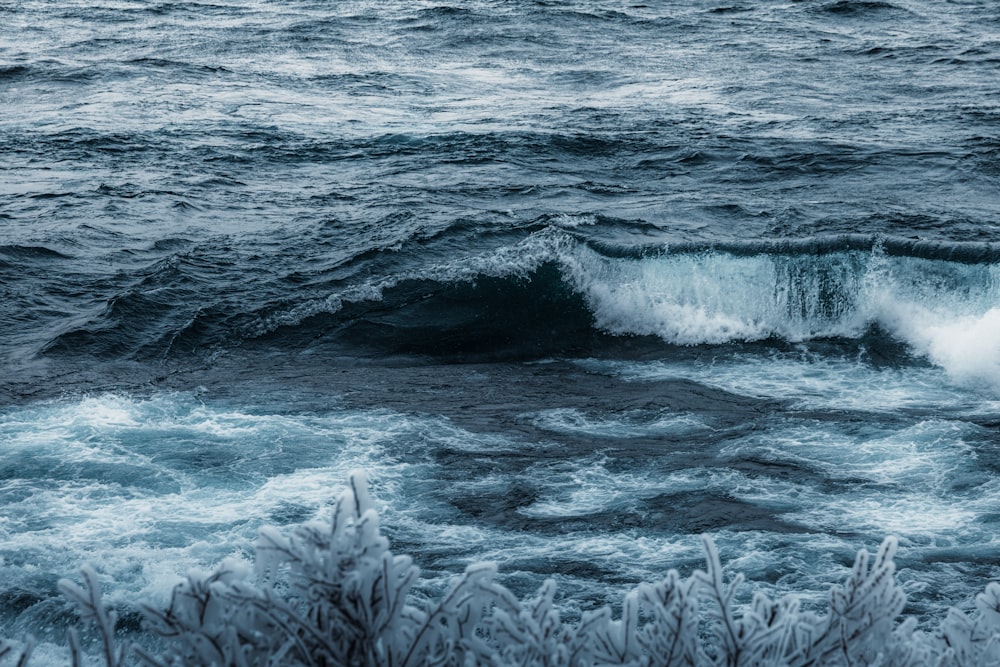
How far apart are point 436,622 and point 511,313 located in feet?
38.3

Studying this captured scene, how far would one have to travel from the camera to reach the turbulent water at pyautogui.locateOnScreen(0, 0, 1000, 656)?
882 cm

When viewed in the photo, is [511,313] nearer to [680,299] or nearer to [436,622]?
[680,299]

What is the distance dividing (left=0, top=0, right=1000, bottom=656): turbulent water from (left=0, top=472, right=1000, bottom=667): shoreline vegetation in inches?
182

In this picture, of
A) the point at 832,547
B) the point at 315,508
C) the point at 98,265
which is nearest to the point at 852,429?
the point at 832,547

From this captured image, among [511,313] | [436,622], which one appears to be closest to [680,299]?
[511,313]

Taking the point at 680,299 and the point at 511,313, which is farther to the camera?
the point at 680,299

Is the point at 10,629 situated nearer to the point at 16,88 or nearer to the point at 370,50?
the point at 16,88

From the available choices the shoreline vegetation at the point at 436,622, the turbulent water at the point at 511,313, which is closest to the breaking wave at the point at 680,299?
the turbulent water at the point at 511,313

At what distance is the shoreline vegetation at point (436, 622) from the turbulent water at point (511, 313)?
4621 mm

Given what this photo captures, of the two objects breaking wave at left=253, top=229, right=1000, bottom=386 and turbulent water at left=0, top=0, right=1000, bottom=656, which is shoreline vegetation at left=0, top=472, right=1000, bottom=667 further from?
breaking wave at left=253, top=229, right=1000, bottom=386

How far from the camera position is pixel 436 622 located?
307cm

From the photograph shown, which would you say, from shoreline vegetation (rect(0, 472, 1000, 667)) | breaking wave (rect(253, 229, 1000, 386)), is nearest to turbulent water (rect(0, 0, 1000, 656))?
breaking wave (rect(253, 229, 1000, 386))

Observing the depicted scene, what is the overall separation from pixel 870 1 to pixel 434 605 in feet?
116

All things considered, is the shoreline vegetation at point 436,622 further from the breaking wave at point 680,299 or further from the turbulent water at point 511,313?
the breaking wave at point 680,299
